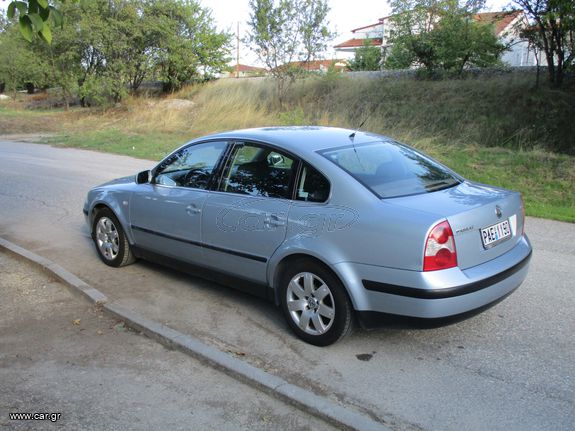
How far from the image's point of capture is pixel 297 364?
12.5 feet

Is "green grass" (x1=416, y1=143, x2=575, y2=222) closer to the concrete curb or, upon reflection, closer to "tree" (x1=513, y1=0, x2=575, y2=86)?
"tree" (x1=513, y1=0, x2=575, y2=86)

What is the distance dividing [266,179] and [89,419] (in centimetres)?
221

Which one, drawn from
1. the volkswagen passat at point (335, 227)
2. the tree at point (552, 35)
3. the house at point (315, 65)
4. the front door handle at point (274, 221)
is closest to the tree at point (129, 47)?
the house at point (315, 65)

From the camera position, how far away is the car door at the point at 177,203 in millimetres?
4934

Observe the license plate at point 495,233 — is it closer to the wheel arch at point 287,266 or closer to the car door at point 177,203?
the wheel arch at point 287,266

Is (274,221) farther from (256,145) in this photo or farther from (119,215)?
(119,215)

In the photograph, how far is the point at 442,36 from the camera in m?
20.7

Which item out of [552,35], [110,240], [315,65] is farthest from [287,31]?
[110,240]

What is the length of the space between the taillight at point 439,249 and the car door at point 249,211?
3.73ft

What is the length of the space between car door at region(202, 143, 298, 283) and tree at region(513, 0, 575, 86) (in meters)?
11.3

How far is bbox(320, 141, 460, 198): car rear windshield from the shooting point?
408cm

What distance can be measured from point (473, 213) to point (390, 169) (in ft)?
2.78

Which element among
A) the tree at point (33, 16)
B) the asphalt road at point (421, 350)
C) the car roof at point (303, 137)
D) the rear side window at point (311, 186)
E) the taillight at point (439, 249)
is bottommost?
the asphalt road at point (421, 350)

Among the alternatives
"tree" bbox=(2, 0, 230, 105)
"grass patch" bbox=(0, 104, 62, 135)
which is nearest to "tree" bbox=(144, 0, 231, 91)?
"tree" bbox=(2, 0, 230, 105)
